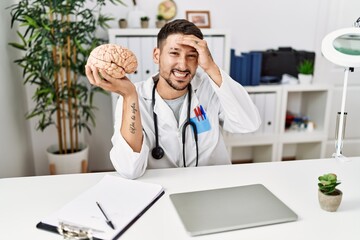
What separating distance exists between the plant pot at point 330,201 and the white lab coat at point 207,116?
0.55 metres

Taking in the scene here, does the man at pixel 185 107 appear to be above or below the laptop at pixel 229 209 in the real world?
above

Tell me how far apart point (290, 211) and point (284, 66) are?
7.27ft

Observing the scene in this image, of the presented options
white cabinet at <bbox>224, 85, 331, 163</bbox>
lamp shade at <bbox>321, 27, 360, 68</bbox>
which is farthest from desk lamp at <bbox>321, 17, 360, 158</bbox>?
white cabinet at <bbox>224, 85, 331, 163</bbox>

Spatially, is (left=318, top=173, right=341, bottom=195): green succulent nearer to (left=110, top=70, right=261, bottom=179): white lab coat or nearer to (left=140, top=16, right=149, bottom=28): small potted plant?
(left=110, top=70, right=261, bottom=179): white lab coat

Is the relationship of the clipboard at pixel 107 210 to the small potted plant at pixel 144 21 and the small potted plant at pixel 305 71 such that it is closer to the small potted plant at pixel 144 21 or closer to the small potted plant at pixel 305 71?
the small potted plant at pixel 144 21

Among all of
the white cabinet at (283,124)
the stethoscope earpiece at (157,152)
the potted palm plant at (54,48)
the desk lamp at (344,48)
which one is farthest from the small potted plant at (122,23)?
the desk lamp at (344,48)

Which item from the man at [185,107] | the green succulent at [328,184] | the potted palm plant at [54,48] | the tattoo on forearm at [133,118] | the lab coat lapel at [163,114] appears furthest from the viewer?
the potted palm plant at [54,48]

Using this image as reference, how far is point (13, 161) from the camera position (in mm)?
2227

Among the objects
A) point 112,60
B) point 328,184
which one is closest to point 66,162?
point 112,60

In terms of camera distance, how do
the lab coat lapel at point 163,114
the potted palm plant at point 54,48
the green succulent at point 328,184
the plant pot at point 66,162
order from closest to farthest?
the green succulent at point 328,184 < the lab coat lapel at point 163,114 < the potted palm plant at point 54,48 < the plant pot at point 66,162

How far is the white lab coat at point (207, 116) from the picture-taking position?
55.1 inches

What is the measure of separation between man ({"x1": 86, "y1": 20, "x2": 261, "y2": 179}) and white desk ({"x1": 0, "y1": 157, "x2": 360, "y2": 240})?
7.8 inches

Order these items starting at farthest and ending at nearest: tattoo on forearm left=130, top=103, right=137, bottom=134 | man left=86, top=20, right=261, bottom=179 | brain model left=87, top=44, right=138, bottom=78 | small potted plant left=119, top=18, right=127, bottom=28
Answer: small potted plant left=119, top=18, right=127, bottom=28 → man left=86, top=20, right=261, bottom=179 → tattoo on forearm left=130, top=103, right=137, bottom=134 → brain model left=87, top=44, right=138, bottom=78

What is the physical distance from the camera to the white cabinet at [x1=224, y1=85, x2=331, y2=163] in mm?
2840
